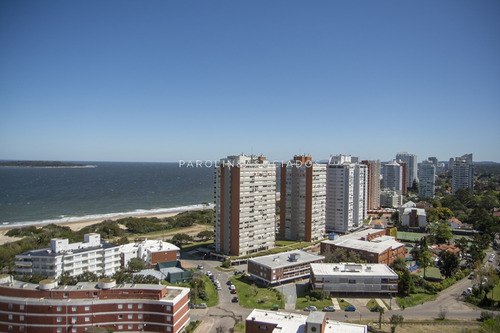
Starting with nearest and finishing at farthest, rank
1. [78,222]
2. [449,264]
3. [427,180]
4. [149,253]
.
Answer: [449,264] < [149,253] < [78,222] < [427,180]

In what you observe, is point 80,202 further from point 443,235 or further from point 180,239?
point 443,235

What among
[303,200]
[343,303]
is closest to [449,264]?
[343,303]

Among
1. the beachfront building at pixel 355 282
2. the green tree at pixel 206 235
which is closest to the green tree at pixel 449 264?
the beachfront building at pixel 355 282

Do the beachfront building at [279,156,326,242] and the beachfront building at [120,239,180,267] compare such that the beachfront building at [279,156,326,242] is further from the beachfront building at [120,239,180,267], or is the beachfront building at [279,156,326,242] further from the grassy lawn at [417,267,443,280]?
the beachfront building at [120,239,180,267]

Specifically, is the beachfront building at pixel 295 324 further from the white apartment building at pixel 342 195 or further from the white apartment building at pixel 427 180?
the white apartment building at pixel 427 180

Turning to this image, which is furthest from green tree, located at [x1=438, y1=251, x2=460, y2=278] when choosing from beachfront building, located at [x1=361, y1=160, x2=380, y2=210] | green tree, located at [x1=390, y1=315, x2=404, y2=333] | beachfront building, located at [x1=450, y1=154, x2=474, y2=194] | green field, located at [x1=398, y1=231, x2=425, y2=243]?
beachfront building, located at [x1=450, y1=154, x2=474, y2=194]

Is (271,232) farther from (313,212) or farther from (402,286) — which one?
(402,286)
